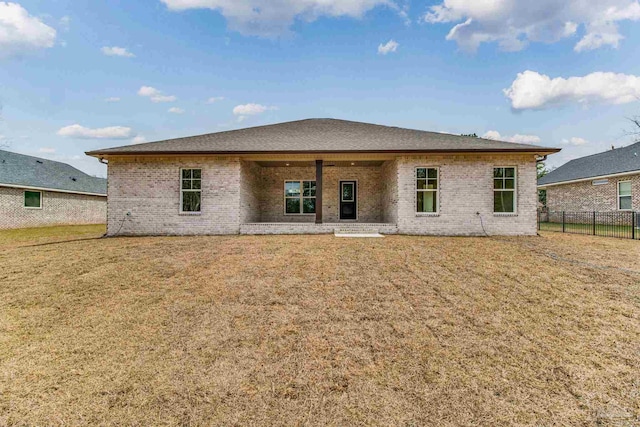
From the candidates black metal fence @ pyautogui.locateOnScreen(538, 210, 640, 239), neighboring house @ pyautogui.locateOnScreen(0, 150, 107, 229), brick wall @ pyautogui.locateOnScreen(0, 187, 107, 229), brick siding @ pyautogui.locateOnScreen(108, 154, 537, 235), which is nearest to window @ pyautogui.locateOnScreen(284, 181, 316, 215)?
brick siding @ pyautogui.locateOnScreen(108, 154, 537, 235)

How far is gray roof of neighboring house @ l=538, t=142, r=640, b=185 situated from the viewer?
660 inches

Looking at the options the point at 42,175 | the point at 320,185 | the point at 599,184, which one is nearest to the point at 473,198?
the point at 320,185

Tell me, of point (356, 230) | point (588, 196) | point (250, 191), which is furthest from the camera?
point (588, 196)

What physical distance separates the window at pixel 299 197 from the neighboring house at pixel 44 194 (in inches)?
679

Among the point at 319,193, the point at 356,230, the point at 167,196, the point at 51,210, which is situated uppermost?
the point at 319,193

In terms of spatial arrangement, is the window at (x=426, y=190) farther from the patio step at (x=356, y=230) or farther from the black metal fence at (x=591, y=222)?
the black metal fence at (x=591, y=222)

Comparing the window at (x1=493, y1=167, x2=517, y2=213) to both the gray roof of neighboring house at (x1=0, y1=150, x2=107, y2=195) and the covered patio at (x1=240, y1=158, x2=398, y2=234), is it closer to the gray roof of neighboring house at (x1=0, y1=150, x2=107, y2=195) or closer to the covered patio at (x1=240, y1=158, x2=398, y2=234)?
the covered patio at (x1=240, y1=158, x2=398, y2=234)

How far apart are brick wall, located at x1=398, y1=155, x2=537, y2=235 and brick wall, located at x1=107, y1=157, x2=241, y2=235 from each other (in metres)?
7.09

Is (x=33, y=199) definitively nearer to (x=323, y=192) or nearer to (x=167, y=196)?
(x=167, y=196)

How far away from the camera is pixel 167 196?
1177 centimetres

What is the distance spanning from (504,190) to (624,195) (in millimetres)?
11479

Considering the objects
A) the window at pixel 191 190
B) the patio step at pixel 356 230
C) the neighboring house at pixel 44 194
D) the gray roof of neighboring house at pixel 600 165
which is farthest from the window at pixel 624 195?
the neighboring house at pixel 44 194

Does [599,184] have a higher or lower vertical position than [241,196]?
higher

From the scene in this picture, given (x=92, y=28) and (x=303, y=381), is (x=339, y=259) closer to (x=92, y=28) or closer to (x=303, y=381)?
(x=303, y=381)
